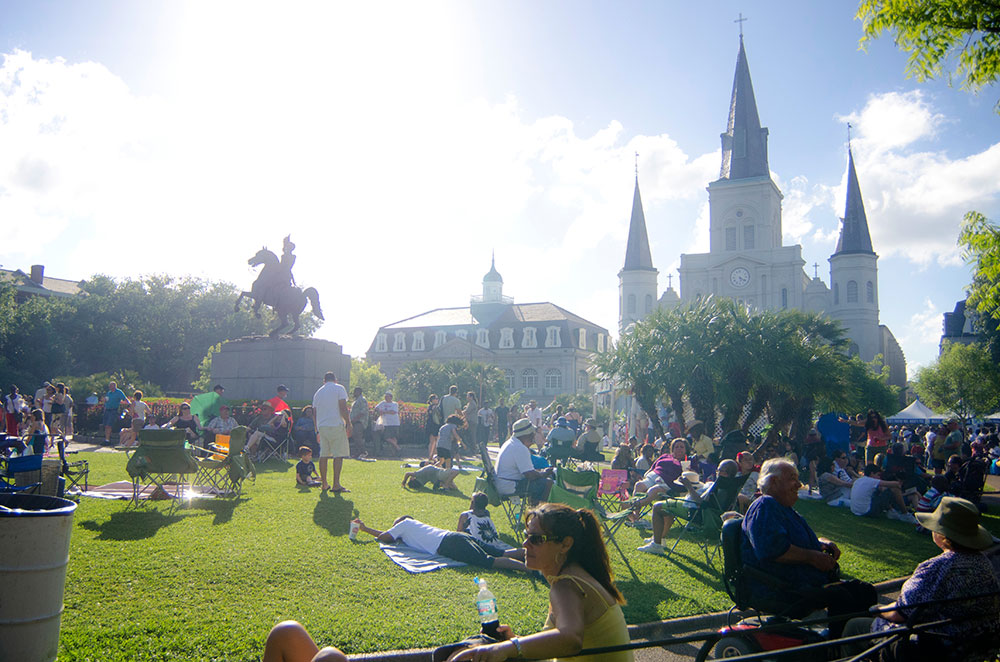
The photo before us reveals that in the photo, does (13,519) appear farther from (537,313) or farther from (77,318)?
(537,313)

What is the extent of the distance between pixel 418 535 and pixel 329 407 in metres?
4.22

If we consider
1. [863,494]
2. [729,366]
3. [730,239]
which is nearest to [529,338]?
[730,239]

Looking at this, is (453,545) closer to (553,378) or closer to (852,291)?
(553,378)

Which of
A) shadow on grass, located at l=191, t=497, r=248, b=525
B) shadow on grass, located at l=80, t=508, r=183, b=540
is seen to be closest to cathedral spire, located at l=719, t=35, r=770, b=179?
shadow on grass, located at l=191, t=497, r=248, b=525

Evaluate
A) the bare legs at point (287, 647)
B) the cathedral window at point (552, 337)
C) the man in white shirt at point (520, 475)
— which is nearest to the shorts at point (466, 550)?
the man in white shirt at point (520, 475)

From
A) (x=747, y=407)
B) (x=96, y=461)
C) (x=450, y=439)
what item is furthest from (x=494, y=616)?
(x=747, y=407)

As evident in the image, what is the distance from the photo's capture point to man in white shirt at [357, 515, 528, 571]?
724 cm

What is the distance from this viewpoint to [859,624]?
4.58 metres

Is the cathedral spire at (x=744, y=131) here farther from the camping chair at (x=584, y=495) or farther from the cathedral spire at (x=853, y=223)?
the camping chair at (x=584, y=495)

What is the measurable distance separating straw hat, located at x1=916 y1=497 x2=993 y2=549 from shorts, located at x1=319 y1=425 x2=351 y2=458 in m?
8.96

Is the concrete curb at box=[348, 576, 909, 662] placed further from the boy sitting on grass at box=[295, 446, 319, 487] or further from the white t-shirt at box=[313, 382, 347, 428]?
the boy sitting on grass at box=[295, 446, 319, 487]

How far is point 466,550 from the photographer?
23.9 feet

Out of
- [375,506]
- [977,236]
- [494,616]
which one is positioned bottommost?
[375,506]

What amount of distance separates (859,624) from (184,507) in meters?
8.78
